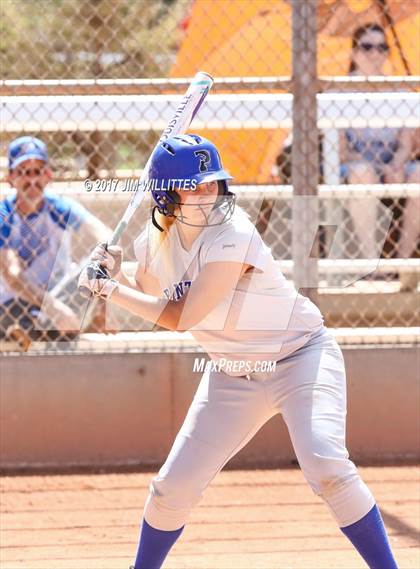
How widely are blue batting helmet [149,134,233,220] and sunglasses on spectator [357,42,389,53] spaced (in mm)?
3223

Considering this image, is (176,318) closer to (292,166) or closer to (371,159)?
(292,166)

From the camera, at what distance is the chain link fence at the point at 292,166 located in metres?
5.75

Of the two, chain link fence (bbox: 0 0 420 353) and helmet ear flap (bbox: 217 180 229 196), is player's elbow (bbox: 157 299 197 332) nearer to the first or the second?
helmet ear flap (bbox: 217 180 229 196)

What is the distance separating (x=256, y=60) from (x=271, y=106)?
3.05 ft

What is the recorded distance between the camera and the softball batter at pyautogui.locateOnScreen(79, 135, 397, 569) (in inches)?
134

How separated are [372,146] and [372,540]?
12.0 ft

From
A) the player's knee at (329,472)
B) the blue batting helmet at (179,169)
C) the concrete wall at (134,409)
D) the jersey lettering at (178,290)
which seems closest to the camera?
the player's knee at (329,472)

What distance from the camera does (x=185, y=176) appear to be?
3441 mm

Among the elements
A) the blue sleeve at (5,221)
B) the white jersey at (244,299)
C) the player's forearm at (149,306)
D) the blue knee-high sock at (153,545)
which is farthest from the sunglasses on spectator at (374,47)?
the blue knee-high sock at (153,545)

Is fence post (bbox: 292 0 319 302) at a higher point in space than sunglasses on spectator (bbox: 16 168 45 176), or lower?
higher

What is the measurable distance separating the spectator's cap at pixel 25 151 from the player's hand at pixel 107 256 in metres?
2.58

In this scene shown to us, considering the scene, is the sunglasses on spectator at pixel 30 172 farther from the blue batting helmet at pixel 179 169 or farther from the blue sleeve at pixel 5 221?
the blue batting helmet at pixel 179 169

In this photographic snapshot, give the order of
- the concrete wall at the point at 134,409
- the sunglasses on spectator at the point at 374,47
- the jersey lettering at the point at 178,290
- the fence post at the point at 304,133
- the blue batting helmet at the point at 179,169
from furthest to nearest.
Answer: the sunglasses on spectator at the point at 374,47, the concrete wall at the point at 134,409, the fence post at the point at 304,133, the jersey lettering at the point at 178,290, the blue batting helmet at the point at 179,169

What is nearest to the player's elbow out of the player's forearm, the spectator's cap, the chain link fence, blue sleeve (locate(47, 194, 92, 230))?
the player's forearm
